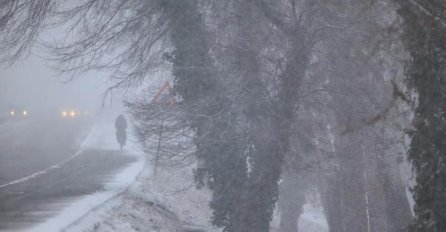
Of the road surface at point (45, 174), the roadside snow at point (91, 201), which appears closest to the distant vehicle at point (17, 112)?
the road surface at point (45, 174)

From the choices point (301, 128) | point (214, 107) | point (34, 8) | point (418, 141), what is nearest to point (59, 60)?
point (34, 8)

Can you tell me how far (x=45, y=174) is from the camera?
16.6m

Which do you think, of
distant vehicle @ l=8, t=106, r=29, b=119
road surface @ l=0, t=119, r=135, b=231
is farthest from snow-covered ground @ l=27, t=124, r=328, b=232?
distant vehicle @ l=8, t=106, r=29, b=119

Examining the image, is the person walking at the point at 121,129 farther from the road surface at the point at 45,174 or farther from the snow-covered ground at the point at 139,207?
the snow-covered ground at the point at 139,207

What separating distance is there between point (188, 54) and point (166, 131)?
173 centimetres

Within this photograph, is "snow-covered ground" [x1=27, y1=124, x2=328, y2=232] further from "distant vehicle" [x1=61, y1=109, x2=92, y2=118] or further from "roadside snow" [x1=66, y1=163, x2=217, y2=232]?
"distant vehicle" [x1=61, y1=109, x2=92, y2=118]

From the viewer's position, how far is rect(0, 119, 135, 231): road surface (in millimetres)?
10359

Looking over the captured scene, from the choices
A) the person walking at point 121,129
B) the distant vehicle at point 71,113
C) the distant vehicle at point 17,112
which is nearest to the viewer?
the person walking at point 121,129

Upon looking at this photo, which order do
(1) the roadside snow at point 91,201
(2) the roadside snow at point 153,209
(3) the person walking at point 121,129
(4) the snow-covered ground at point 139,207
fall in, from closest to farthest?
(1) the roadside snow at point 91,201 < (4) the snow-covered ground at point 139,207 < (2) the roadside snow at point 153,209 < (3) the person walking at point 121,129

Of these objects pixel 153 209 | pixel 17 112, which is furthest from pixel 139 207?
pixel 17 112

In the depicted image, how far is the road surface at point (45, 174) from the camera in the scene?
408 inches

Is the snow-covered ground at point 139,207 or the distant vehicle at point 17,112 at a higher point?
the distant vehicle at point 17,112

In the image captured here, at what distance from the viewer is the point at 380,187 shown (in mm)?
11945

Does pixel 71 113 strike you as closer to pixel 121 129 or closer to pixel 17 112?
pixel 17 112
